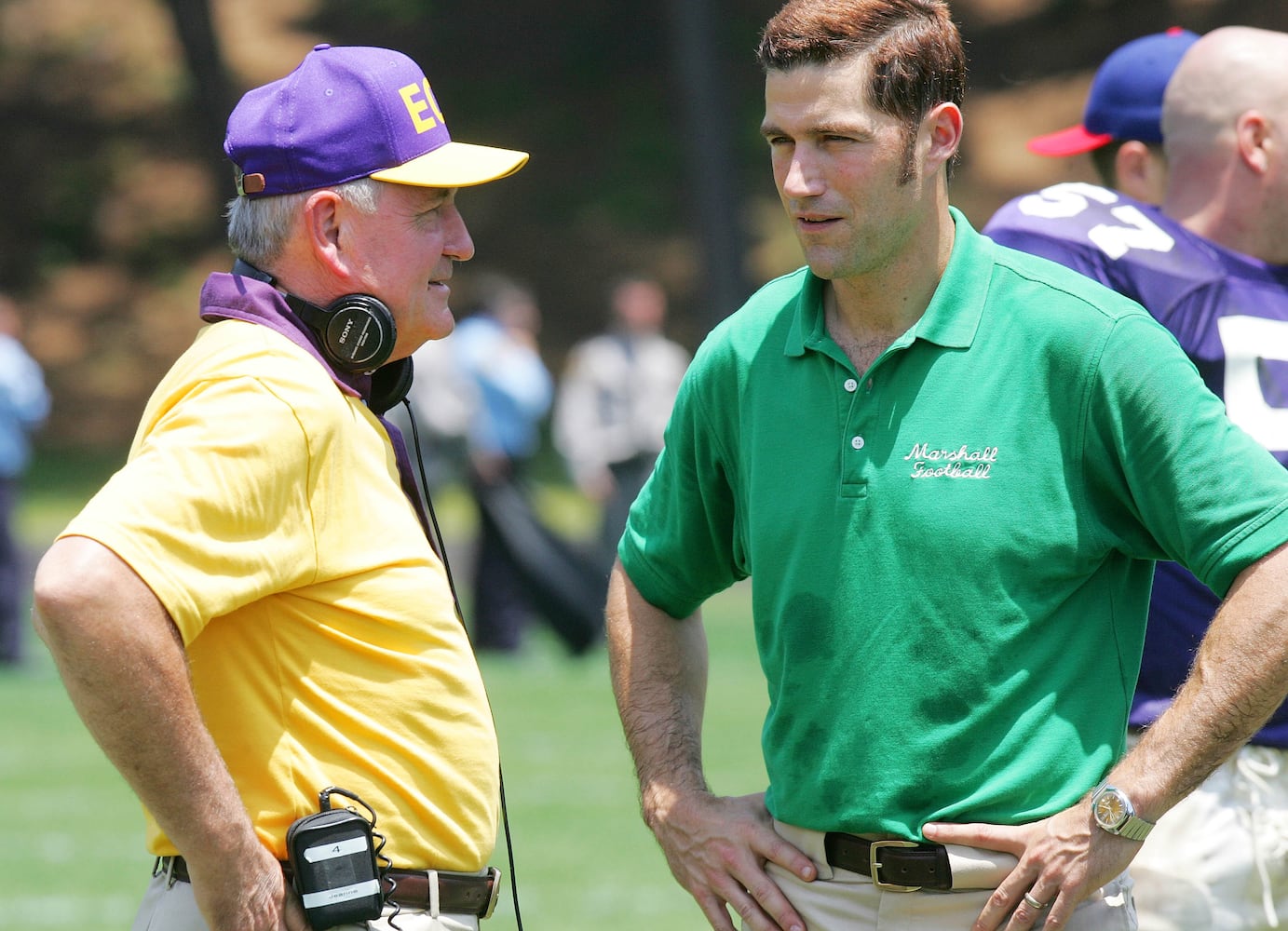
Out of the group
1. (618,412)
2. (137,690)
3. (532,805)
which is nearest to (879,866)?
(137,690)

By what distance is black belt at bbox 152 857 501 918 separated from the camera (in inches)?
114

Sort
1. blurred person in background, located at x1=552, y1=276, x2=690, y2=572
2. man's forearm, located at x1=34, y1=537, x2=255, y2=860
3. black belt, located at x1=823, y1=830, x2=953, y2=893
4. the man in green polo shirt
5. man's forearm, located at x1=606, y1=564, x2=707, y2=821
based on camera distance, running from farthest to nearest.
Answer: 1. blurred person in background, located at x1=552, y1=276, x2=690, y2=572
2. man's forearm, located at x1=606, y1=564, x2=707, y2=821
3. black belt, located at x1=823, y1=830, x2=953, y2=893
4. the man in green polo shirt
5. man's forearm, located at x1=34, y1=537, x2=255, y2=860

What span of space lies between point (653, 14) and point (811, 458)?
2913cm

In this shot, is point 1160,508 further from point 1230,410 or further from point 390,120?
point 390,120

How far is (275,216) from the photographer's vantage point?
3.07 metres

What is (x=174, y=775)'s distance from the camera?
8.53 ft

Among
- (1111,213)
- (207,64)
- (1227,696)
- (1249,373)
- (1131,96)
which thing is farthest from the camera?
(207,64)

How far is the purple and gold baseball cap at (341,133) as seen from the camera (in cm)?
303

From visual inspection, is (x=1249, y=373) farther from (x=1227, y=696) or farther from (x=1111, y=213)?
(x=1227, y=696)

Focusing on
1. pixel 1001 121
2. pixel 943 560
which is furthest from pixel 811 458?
pixel 1001 121

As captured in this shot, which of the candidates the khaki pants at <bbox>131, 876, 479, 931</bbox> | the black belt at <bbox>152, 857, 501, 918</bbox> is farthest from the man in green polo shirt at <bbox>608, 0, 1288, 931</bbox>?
the khaki pants at <bbox>131, 876, 479, 931</bbox>

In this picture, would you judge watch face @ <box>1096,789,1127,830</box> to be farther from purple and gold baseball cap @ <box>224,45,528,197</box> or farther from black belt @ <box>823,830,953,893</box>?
purple and gold baseball cap @ <box>224,45,528,197</box>

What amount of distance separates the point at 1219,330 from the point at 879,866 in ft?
5.24

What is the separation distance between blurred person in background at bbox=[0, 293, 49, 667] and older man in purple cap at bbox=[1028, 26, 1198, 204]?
9810mm
